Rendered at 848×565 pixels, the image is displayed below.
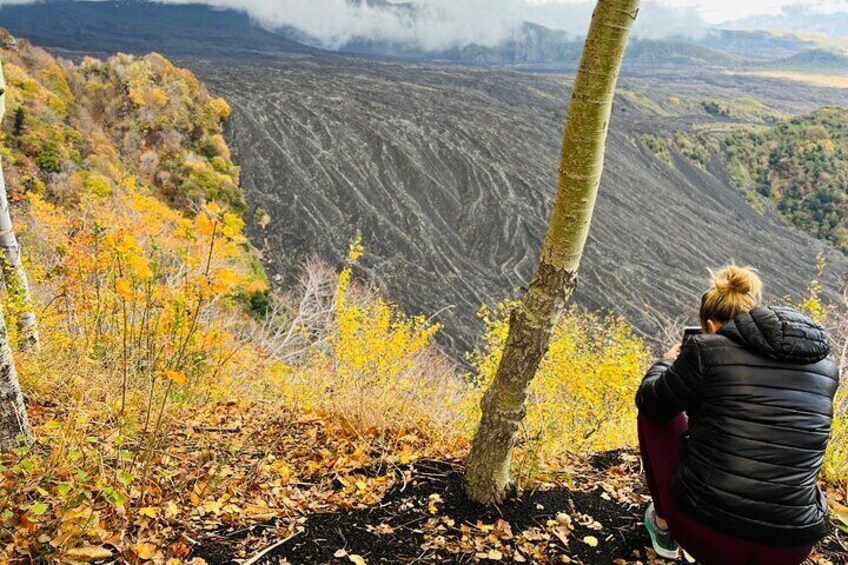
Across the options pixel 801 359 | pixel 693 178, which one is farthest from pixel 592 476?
pixel 693 178

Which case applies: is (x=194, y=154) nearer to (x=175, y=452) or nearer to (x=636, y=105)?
(x=175, y=452)

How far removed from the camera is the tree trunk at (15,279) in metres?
3.51

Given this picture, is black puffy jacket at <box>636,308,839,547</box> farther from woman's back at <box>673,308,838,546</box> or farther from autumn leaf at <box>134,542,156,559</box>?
autumn leaf at <box>134,542,156,559</box>

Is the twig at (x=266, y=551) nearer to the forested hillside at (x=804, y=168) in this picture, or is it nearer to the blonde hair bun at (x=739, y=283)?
the blonde hair bun at (x=739, y=283)

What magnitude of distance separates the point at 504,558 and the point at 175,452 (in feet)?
5.85

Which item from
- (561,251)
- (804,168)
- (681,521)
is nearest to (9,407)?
(561,251)

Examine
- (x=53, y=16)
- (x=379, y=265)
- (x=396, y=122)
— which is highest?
(x=53, y=16)

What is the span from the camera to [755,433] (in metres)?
1.80

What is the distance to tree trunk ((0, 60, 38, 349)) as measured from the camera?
351 centimetres

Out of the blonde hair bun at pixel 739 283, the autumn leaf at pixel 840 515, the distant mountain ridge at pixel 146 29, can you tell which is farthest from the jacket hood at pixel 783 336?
the distant mountain ridge at pixel 146 29

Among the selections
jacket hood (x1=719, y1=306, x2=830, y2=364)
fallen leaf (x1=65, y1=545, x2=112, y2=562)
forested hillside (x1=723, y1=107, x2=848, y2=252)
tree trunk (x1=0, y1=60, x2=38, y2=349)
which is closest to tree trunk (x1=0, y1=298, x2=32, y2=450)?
fallen leaf (x1=65, y1=545, x2=112, y2=562)

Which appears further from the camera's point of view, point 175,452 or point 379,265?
point 379,265

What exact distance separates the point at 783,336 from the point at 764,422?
278mm

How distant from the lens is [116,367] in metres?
3.74
